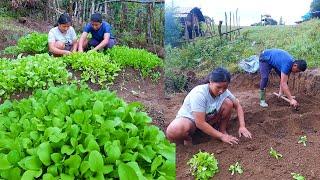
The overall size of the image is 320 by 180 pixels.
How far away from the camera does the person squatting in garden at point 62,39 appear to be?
619 centimetres

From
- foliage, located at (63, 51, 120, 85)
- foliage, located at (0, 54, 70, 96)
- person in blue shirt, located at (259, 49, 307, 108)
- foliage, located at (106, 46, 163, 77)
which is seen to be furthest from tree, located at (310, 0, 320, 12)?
foliage, located at (106, 46, 163, 77)

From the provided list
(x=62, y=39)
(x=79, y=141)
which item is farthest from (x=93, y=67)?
(x=79, y=141)

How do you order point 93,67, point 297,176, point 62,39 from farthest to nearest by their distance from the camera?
point 62,39 → point 93,67 → point 297,176

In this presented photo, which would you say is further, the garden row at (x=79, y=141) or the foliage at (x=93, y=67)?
the foliage at (x=93, y=67)

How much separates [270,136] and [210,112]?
310 mm

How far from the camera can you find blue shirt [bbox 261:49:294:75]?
96.0 inches

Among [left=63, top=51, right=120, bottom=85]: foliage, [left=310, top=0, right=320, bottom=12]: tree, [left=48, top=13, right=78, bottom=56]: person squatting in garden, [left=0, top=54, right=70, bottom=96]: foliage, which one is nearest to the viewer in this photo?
[left=310, top=0, right=320, bottom=12]: tree

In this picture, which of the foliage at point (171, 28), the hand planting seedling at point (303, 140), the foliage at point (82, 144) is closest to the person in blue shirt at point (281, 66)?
the hand planting seedling at point (303, 140)

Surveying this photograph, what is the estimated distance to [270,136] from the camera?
2.42 meters

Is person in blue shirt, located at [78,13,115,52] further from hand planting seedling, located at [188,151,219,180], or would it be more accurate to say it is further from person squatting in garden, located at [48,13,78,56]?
hand planting seedling, located at [188,151,219,180]

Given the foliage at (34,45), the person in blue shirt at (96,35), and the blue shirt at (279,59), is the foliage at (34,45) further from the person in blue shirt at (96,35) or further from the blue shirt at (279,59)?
the blue shirt at (279,59)

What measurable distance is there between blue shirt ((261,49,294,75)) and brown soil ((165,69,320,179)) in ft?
0.24

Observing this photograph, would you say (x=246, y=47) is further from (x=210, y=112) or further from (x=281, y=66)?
(x=210, y=112)

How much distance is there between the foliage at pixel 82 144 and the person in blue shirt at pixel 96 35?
277cm
